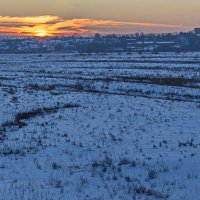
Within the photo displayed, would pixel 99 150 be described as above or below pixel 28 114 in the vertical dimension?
above

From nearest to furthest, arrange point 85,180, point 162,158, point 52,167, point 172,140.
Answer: point 85,180 < point 52,167 < point 162,158 < point 172,140

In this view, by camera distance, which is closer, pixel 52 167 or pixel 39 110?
pixel 52 167

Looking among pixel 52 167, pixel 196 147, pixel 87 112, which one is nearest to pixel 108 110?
pixel 87 112

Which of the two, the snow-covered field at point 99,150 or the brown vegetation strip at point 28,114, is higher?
the snow-covered field at point 99,150

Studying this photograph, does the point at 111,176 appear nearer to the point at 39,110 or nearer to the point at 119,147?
the point at 119,147

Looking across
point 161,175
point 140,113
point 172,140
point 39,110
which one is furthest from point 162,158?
point 39,110

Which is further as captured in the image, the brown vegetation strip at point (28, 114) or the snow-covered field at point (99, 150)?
the brown vegetation strip at point (28, 114)

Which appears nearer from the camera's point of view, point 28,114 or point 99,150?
point 99,150

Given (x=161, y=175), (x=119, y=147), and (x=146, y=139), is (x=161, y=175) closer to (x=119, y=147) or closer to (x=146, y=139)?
(x=119, y=147)

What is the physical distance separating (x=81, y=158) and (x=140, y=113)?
8.53m

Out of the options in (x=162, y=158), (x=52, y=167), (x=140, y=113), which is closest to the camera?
(x=52, y=167)

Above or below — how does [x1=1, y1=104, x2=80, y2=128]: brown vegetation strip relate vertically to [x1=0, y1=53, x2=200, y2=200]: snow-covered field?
below

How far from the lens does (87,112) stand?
2048 centimetres

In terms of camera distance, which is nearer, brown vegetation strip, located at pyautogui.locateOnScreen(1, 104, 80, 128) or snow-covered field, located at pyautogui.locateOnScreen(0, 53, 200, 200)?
snow-covered field, located at pyautogui.locateOnScreen(0, 53, 200, 200)
